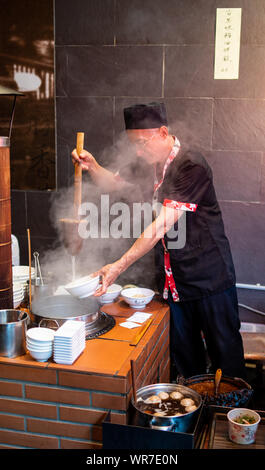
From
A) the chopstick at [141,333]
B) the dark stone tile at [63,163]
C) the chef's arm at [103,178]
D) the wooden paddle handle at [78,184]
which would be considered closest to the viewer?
the chopstick at [141,333]

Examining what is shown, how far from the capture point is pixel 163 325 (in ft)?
10.6

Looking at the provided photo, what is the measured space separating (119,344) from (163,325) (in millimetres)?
621

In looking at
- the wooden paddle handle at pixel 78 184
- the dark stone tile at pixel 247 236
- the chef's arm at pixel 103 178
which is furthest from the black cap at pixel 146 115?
the dark stone tile at pixel 247 236

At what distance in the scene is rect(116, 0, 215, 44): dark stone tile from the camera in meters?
4.07

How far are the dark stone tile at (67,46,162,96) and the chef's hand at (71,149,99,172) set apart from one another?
96 centimetres

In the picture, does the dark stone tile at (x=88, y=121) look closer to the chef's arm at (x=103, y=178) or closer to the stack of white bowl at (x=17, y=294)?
the chef's arm at (x=103, y=178)

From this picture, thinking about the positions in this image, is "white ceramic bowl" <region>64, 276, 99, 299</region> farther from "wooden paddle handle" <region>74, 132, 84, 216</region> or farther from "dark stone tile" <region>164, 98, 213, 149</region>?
"dark stone tile" <region>164, 98, 213, 149</region>

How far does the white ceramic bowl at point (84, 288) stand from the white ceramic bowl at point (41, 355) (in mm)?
401

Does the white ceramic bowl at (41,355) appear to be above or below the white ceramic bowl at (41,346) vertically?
below

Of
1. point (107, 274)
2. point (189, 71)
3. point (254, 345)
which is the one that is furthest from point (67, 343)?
point (189, 71)

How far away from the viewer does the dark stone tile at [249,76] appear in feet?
13.2

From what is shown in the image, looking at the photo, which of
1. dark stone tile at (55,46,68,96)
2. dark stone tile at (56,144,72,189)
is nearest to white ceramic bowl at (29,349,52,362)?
dark stone tile at (56,144,72,189)

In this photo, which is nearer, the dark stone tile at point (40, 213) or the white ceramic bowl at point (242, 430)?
the white ceramic bowl at point (242, 430)

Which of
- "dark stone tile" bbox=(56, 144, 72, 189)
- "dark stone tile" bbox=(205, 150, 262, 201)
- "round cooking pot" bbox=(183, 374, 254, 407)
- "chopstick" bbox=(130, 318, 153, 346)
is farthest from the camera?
"dark stone tile" bbox=(56, 144, 72, 189)
